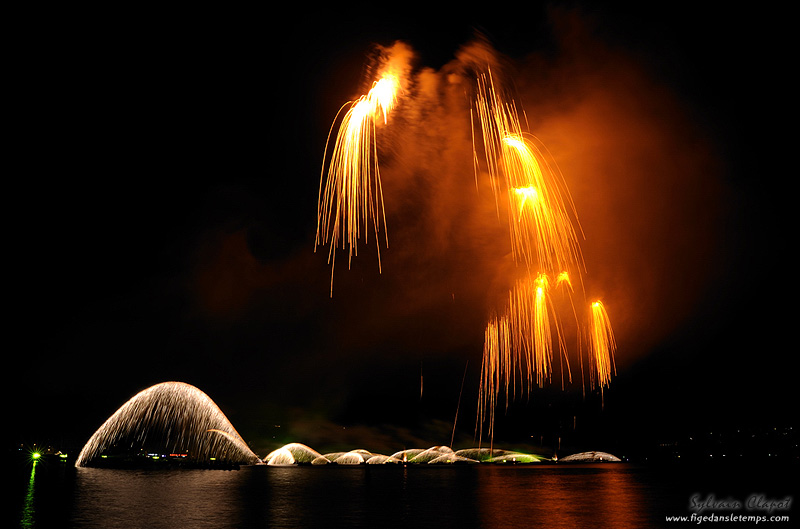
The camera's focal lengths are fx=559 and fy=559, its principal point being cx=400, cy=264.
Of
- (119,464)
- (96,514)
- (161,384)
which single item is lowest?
(119,464)

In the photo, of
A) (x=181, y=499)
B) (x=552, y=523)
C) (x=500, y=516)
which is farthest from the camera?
(x=181, y=499)

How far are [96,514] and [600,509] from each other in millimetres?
29825

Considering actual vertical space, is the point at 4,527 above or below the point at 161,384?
below

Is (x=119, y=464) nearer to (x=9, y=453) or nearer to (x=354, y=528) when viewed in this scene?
(x=9, y=453)

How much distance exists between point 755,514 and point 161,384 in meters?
86.1

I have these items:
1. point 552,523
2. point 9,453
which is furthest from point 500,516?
point 9,453

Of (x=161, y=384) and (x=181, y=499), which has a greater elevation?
(x=161, y=384)

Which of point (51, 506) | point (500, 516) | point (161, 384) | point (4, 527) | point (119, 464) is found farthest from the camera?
point (119, 464)

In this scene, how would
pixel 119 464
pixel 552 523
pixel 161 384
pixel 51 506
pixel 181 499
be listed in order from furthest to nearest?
pixel 119 464
pixel 161 384
pixel 181 499
pixel 51 506
pixel 552 523

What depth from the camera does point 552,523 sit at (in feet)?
90.0

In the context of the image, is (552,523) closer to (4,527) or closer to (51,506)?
(4,527)

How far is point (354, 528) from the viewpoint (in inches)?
999

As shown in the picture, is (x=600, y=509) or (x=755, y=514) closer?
(x=755, y=514)

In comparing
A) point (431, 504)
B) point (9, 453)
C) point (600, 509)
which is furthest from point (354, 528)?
point (9, 453)
